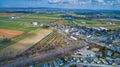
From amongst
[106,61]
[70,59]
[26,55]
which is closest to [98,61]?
[106,61]

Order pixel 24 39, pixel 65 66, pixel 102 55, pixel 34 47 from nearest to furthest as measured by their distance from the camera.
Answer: pixel 65 66, pixel 102 55, pixel 34 47, pixel 24 39

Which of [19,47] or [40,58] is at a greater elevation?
[19,47]

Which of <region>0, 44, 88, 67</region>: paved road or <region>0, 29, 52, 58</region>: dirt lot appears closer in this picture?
<region>0, 44, 88, 67</region>: paved road

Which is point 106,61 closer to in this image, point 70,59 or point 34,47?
point 70,59

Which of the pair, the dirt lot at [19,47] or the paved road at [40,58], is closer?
the paved road at [40,58]

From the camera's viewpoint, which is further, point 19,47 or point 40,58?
point 19,47

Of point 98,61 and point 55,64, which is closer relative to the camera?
point 55,64

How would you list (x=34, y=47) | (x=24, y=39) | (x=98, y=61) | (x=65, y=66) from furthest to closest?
(x=24, y=39) < (x=34, y=47) < (x=98, y=61) < (x=65, y=66)

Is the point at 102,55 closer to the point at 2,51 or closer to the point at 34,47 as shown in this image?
the point at 34,47

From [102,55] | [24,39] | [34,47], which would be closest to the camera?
[102,55]

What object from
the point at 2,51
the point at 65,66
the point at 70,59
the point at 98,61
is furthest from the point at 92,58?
the point at 2,51
